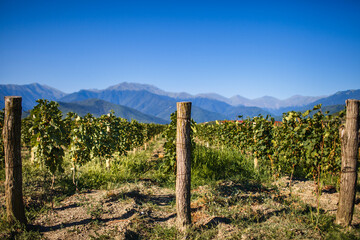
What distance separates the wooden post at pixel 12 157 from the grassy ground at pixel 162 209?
311 millimetres

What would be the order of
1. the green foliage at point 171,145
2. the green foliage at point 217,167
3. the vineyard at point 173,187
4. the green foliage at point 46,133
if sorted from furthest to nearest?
the green foliage at point 217,167 → the green foliage at point 171,145 → the green foliage at point 46,133 → the vineyard at point 173,187

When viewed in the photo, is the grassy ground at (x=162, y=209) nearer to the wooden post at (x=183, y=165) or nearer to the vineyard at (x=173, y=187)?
the vineyard at (x=173, y=187)

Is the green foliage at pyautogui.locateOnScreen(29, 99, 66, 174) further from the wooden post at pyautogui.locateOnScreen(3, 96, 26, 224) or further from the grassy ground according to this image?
the grassy ground

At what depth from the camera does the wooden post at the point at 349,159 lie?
3.11m

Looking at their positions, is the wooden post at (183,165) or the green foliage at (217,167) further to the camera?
the green foliage at (217,167)

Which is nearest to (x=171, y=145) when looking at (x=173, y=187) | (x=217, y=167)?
(x=173, y=187)

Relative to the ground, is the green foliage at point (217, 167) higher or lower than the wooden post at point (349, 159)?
A: lower

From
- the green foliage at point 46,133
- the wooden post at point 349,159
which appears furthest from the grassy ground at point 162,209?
the green foliage at point 46,133

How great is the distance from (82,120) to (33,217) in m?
2.58

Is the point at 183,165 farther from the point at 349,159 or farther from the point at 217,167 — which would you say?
the point at 217,167

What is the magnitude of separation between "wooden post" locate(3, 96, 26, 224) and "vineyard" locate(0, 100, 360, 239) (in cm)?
31

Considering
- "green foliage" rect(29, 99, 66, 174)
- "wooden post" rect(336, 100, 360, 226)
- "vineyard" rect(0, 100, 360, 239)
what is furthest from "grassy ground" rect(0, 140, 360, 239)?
"green foliage" rect(29, 99, 66, 174)

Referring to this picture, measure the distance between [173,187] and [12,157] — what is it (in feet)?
11.3

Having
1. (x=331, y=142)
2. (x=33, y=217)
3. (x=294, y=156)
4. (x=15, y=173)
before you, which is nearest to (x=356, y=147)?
(x=331, y=142)
